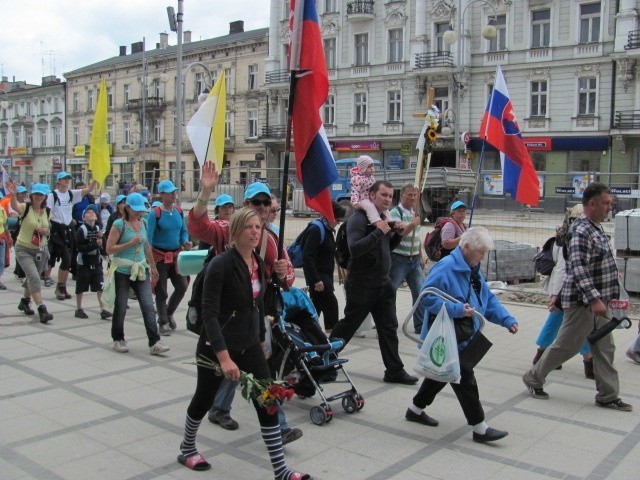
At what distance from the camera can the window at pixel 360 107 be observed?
44.1 m

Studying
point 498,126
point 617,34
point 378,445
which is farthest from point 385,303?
point 617,34

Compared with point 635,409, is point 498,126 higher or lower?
higher

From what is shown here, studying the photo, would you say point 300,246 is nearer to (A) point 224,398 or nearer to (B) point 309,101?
(A) point 224,398

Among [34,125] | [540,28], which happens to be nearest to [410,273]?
[540,28]

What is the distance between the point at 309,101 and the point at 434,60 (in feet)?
122

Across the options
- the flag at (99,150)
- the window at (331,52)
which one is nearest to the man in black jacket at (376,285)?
the flag at (99,150)

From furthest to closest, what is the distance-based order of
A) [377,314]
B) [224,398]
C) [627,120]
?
[627,120]
[377,314]
[224,398]

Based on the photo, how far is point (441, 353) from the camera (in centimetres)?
500

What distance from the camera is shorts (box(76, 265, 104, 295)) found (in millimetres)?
9945

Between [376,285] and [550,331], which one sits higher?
[376,285]

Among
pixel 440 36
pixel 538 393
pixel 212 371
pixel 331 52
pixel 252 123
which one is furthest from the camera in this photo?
pixel 252 123

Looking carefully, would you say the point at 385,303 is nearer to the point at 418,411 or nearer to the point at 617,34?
the point at 418,411

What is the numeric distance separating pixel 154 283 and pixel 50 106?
218 feet

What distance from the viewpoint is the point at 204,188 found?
16.2 ft
